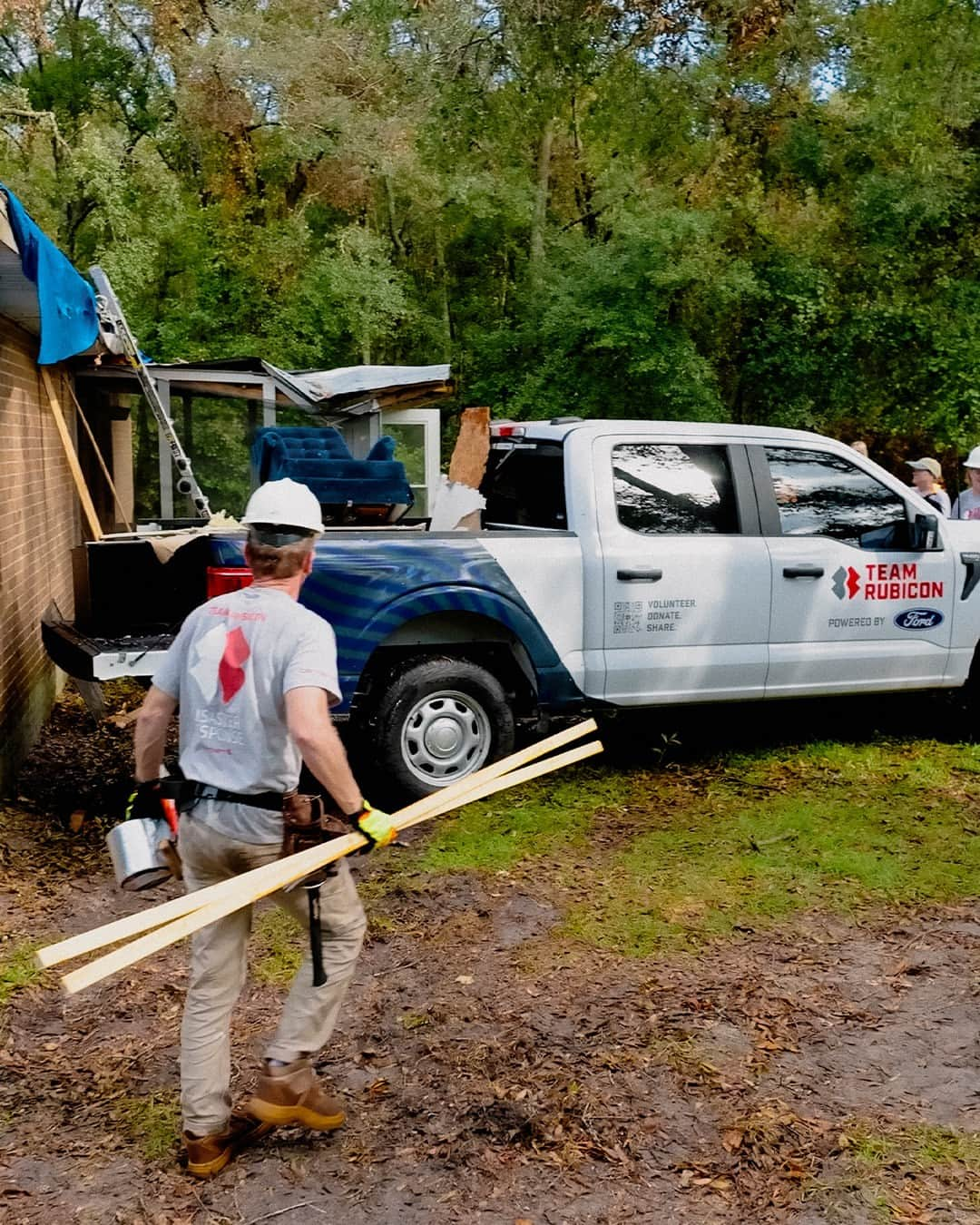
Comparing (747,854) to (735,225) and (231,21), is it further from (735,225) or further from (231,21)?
(231,21)

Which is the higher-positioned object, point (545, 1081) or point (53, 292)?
point (53, 292)

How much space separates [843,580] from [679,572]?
3.64ft

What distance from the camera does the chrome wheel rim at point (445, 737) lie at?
619 centimetres

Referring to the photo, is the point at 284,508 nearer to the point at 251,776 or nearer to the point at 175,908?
the point at 251,776

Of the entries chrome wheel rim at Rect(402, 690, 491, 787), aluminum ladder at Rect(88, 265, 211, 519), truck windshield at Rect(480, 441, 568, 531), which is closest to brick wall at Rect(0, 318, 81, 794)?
aluminum ladder at Rect(88, 265, 211, 519)

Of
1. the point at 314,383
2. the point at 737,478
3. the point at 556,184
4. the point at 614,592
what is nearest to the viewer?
the point at 614,592

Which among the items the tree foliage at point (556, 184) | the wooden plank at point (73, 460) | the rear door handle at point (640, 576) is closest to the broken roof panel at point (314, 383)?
the wooden plank at point (73, 460)

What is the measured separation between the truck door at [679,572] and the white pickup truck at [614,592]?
0.04 feet

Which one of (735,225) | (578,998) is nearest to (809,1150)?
(578,998)

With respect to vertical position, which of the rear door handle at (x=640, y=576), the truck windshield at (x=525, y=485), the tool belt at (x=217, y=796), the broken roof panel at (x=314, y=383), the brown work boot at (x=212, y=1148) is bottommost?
the brown work boot at (x=212, y=1148)

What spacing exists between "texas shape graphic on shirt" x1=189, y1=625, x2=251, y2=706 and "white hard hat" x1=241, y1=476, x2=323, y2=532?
0.31 meters

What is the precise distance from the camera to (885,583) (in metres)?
7.07

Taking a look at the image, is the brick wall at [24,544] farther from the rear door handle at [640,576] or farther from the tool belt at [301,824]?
the tool belt at [301,824]

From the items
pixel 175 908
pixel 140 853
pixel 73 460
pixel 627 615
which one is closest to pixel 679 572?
pixel 627 615
